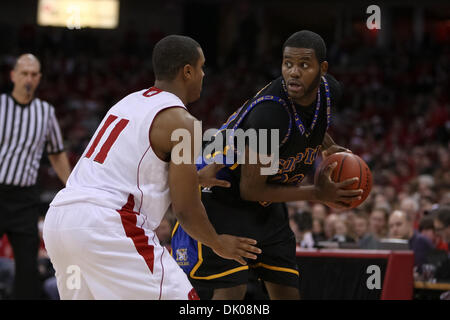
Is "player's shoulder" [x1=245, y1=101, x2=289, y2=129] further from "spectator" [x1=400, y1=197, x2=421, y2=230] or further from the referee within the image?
"spectator" [x1=400, y1=197, x2=421, y2=230]

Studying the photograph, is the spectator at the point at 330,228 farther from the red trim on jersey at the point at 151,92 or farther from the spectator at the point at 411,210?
the red trim on jersey at the point at 151,92

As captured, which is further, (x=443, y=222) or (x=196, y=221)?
(x=443, y=222)

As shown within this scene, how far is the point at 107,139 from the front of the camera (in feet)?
9.75

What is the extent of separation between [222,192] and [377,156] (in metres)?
9.50

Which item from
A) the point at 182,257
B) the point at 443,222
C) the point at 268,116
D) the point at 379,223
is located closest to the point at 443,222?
the point at 443,222

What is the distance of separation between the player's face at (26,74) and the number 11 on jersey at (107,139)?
253 centimetres

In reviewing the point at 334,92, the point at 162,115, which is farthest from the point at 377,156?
the point at 162,115

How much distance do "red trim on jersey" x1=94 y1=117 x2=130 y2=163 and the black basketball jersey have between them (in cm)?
→ 86

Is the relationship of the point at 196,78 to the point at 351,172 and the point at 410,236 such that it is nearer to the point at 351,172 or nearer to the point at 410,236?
the point at 351,172

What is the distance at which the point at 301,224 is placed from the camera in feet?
24.0

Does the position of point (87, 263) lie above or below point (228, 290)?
above

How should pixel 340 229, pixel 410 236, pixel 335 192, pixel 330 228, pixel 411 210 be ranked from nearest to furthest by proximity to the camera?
pixel 335 192 → pixel 410 236 → pixel 340 229 → pixel 330 228 → pixel 411 210

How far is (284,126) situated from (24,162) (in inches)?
97.7
